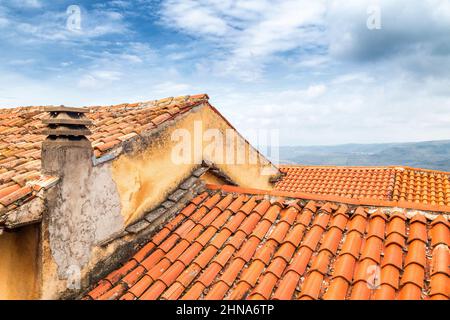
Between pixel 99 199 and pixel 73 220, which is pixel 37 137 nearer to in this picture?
pixel 99 199

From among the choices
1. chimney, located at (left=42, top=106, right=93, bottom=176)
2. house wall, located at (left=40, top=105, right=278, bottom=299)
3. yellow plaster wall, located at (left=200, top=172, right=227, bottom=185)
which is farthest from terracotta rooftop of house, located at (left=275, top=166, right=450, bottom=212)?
chimney, located at (left=42, top=106, right=93, bottom=176)

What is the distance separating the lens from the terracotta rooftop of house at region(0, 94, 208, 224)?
329cm

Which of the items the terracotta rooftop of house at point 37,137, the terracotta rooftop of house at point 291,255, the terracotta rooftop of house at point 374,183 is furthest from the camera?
the terracotta rooftop of house at point 374,183

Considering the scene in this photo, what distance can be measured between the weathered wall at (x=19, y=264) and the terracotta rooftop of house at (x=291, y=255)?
71 centimetres

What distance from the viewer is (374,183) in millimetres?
13305

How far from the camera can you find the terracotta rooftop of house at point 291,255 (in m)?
2.99

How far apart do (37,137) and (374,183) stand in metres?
13.0

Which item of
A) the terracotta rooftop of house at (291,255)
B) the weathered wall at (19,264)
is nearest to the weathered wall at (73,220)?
the weathered wall at (19,264)

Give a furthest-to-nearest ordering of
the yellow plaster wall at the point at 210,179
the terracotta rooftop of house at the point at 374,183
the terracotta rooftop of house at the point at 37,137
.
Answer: the terracotta rooftop of house at the point at 374,183
the yellow plaster wall at the point at 210,179
the terracotta rooftop of house at the point at 37,137

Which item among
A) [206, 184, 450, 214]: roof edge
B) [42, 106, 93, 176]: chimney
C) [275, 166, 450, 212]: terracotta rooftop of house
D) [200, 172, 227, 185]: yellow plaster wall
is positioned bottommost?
[275, 166, 450, 212]: terracotta rooftop of house

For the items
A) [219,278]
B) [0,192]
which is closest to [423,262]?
[219,278]

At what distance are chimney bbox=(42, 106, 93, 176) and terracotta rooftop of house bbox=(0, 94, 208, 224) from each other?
0.18 m

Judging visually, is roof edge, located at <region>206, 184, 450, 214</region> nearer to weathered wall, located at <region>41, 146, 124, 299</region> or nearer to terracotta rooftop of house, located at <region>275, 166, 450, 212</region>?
weathered wall, located at <region>41, 146, 124, 299</region>

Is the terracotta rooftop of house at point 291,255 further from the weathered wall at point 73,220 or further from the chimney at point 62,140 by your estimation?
the chimney at point 62,140
